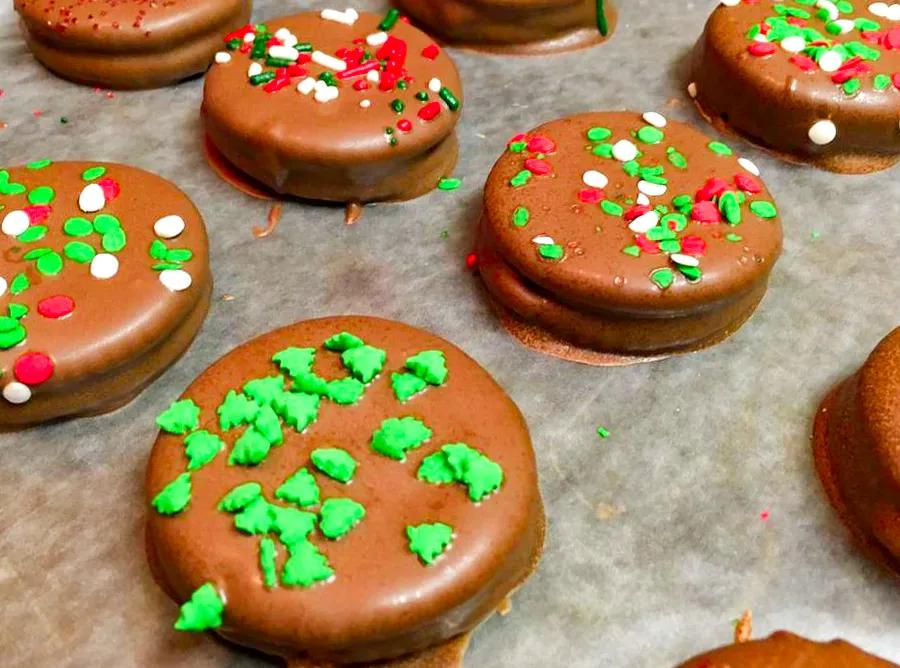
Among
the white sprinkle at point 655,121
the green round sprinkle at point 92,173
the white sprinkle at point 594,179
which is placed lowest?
the white sprinkle at point 655,121

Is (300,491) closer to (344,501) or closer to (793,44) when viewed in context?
(344,501)

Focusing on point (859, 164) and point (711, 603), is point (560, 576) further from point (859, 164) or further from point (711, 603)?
point (859, 164)

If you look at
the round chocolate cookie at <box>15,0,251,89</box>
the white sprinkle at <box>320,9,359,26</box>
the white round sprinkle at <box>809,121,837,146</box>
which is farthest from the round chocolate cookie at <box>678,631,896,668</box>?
the round chocolate cookie at <box>15,0,251,89</box>

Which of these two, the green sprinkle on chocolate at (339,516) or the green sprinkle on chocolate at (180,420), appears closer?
the green sprinkle on chocolate at (339,516)

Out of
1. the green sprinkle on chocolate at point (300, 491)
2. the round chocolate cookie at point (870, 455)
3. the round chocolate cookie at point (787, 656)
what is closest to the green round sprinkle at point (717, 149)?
the round chocolate cookie at point (870, 455)

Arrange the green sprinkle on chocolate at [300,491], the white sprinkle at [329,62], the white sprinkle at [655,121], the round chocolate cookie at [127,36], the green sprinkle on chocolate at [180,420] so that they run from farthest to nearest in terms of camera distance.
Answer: the round chocolate cookie at [127,36]
the white sprinkle at [329,62]
the white sprinkle at [655,121]
the green sprinkle on chocolate at [180,420]
the green sprinkle on chocolate at [300,491]

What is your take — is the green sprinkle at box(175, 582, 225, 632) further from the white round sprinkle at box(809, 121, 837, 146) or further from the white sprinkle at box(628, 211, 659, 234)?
the white round sprinkle at box(809, 121, 837, 146)

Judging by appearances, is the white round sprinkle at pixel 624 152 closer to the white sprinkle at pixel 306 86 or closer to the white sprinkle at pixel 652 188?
the white sprinkle at pixel 652 188
